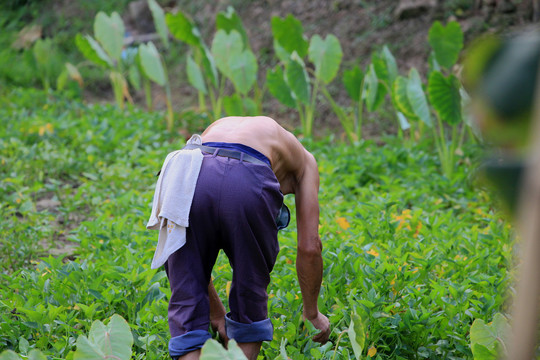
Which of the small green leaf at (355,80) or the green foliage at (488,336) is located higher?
the small green leaf at (355,80)

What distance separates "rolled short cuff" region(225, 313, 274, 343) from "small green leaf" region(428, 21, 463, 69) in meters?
3.34

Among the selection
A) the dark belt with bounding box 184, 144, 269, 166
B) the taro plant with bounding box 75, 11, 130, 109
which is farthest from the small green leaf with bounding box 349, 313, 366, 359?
the taro plant with bounding box 75, 11, 130, 109

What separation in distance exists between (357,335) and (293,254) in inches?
45.8

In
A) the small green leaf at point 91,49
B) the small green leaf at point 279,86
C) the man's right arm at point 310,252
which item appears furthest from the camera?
the small green leaf at point 91,49

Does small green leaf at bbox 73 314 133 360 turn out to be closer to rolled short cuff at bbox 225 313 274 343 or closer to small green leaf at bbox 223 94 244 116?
rolled short cuff at bbox 225 313 274 343

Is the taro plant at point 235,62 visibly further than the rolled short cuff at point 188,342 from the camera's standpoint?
Yes

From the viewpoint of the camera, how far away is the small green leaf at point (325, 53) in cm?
509

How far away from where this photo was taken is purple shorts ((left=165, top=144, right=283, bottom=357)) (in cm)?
180

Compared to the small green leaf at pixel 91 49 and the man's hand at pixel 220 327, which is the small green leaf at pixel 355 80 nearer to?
the small green leaf at pixel 91 49

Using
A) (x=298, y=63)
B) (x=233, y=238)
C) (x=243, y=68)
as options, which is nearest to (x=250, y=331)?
(x=233, y=238)

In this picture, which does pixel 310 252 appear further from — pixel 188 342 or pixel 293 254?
pixel 293 254

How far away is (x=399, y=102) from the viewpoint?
15.0ft

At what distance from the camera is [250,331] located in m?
1.90

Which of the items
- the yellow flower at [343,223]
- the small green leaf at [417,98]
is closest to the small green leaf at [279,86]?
the small green leaf at [417,98]
